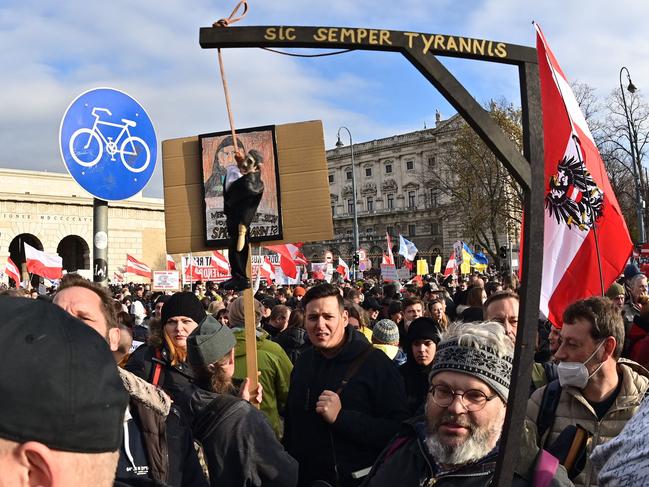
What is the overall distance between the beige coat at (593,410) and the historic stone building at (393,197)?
225 ft

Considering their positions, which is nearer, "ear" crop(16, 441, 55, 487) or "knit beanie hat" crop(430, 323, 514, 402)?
"ear" crop(16, 441, 55, 487)

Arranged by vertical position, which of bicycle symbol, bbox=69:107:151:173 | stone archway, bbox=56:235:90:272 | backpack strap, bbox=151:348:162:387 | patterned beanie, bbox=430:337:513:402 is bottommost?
backpack strap, bbox=151:348:162:387

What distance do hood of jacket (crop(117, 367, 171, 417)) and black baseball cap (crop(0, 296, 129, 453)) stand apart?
150 cm

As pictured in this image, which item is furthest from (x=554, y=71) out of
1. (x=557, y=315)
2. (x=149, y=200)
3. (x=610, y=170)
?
(x=149, y=200)

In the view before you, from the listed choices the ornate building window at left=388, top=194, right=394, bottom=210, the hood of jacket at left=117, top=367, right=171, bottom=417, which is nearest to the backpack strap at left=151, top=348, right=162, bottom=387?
the hood of jacket at left=117, top=367, right=171, bottom=417

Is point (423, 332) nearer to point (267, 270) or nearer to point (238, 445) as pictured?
point (238, 445)

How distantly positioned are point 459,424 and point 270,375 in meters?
2.53

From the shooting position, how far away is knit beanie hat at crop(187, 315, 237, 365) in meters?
3.24

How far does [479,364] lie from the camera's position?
243cm

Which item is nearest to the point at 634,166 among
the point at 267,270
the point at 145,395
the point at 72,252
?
the point at 267,270

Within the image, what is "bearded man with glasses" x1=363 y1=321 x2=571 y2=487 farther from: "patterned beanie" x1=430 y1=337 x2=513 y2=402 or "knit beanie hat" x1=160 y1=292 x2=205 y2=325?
"knit beanie hat" x1=160 y1=292 x2=205 y2=325

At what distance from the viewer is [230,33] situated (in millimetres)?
1839

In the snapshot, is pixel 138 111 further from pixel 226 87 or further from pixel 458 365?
pixel 458 365

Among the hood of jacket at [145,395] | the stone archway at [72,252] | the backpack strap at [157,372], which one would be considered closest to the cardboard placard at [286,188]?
the backpack strap at [157,372]
